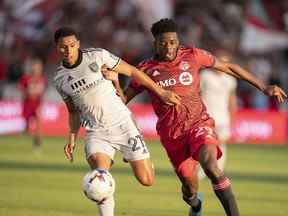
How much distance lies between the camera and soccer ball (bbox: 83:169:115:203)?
11.0 meters

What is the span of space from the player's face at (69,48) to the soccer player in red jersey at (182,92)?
728mm

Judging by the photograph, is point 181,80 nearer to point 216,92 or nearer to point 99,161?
point 99,161

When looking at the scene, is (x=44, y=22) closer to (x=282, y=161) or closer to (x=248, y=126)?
(x=248, y=126)

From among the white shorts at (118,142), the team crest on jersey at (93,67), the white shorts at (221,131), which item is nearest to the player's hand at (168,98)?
the white shorts at (118,142)

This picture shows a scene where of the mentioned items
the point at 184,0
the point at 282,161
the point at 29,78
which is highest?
the point at 184,0

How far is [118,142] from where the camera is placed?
39.3ft

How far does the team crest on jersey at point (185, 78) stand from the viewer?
12.6 meters

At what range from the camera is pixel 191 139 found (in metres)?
12.5

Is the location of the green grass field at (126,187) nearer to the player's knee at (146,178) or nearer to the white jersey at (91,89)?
the player's knee at (146,178)

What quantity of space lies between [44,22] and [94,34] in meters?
2.11

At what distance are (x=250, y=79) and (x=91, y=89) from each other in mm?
2030

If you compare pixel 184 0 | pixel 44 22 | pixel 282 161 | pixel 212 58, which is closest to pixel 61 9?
pixel 44 22

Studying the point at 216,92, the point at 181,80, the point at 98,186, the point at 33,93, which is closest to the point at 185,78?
the point at 181,80

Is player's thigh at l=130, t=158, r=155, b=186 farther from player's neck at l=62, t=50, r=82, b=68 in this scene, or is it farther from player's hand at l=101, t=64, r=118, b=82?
player's neck at l=62, t=50, r=82, b=68
